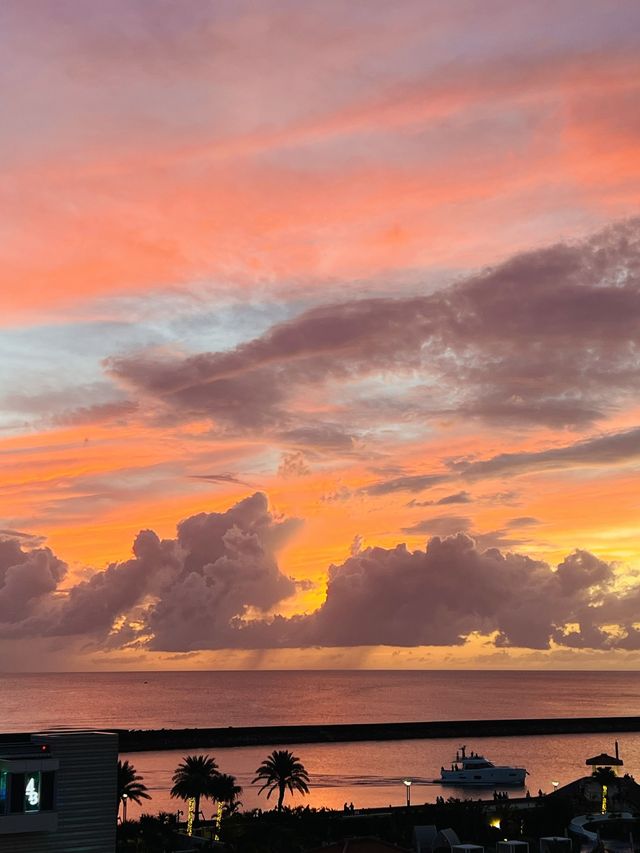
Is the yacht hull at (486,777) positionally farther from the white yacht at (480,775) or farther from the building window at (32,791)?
the building window at (32,791)

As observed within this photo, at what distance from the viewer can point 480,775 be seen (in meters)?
136

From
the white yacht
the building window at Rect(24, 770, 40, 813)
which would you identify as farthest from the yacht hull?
the building window at Rect(24, 770, 40, 813)

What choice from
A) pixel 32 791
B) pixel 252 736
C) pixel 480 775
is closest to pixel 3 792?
pixel 32 791

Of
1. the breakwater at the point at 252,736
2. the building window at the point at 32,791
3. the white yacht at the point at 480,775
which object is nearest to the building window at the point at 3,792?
the building window at the point at 32,791

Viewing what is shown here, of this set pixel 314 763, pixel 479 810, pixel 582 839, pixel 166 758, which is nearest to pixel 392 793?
pixel 314 763

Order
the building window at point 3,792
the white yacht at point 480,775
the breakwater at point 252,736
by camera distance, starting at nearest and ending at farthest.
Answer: the building window at point 3,792 < the white yacht at point 480,775 < the breakwater at point 252,736

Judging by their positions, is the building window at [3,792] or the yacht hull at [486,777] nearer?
the building window at [3,792]

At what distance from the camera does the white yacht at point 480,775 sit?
13475cm

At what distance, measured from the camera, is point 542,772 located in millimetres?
152875

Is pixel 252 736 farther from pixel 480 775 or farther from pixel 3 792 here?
pixel 3 792

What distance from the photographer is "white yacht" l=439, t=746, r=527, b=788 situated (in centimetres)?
13475

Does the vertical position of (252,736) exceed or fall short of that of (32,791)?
it exceeds it

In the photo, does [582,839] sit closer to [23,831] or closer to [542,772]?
[23,831]

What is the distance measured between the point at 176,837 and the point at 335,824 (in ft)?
40.4
